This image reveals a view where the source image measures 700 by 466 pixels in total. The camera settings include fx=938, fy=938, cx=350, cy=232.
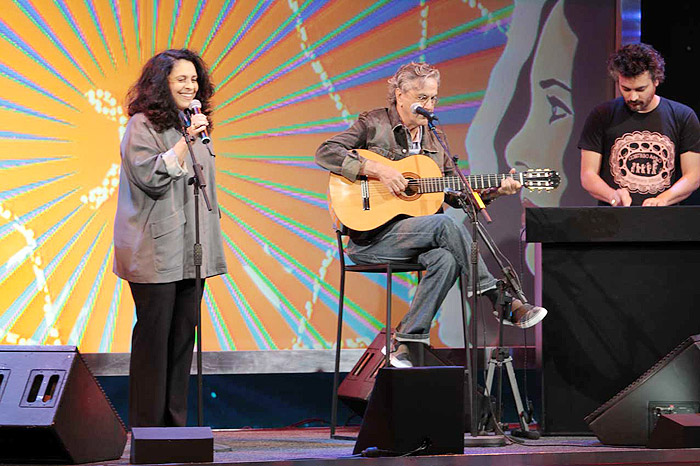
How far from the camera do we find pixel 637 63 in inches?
184

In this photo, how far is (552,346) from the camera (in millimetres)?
4277

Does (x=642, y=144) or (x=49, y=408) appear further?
(x=642, y=144)

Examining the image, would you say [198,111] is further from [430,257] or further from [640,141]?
[640,141]

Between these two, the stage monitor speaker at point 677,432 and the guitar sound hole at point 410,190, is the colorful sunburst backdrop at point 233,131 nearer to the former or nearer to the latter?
the guitar sound hole at point 410,190

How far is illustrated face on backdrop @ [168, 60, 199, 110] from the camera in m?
3.78

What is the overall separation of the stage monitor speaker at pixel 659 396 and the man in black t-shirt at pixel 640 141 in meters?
1.28

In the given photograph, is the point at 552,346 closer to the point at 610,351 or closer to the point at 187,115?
the point at 610,351

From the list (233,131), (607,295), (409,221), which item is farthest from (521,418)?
(233,131)

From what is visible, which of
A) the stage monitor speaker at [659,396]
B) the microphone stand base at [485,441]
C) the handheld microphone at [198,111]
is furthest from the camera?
the microphone stand base at [485,441]

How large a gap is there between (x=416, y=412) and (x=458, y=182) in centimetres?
163

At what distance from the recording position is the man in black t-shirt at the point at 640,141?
4.71 metres

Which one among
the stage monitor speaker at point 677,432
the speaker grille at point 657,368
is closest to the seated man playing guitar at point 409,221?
the speaker grille at point 657,368

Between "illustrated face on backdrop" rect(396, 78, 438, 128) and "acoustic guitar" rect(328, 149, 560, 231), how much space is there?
0.22 meters

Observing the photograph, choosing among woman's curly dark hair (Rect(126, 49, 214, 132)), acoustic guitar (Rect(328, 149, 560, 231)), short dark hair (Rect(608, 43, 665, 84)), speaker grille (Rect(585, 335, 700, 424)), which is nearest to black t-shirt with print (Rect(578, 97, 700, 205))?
short dark hair (Rect(608, 43, 665, 84))
